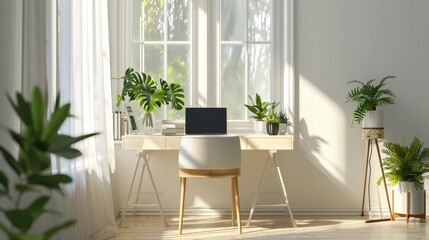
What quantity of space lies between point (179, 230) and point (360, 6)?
8.58ft

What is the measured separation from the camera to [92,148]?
409 cm

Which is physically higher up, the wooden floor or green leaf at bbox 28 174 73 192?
green leaf at bbox 28 174 73 192

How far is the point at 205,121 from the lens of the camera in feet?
15.9

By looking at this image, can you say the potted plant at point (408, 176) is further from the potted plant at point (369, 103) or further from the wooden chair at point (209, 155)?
the wooden chair at point (209, 155)

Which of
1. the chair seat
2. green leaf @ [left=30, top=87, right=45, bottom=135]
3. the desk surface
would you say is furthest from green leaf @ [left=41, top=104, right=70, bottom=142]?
the desk surface

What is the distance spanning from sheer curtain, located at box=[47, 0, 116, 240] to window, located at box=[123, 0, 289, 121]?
0.74m

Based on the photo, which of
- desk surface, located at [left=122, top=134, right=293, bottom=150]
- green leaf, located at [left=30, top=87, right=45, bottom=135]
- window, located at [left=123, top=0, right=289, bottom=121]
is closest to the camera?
green leaf, located at [left=30, top=87, right=45, bottom=135]

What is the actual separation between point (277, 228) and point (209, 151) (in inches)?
36.1

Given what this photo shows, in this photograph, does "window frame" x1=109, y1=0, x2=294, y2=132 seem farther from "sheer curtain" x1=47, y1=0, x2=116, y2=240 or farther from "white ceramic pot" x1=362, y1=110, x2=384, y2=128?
"white ceramic pot" x1=362, y1=110, x2=384, y2=128

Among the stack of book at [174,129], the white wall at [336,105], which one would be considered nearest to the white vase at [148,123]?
the stack of book at [174,129]

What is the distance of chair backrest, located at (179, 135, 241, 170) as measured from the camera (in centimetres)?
420

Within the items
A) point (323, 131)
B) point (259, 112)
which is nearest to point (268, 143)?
point (259, 112)

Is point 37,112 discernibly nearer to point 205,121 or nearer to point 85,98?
point 85,98

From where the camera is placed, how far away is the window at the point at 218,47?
17.3ft
